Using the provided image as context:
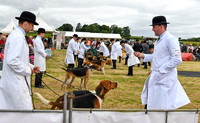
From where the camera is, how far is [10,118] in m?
2.14

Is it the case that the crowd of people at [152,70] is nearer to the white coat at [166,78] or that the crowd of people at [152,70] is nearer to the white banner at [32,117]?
the white coat at [166,78]

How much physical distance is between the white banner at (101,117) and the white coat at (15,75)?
0.66 meters

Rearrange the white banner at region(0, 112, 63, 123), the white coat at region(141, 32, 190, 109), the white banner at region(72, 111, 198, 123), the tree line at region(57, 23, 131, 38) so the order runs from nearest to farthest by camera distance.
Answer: the white banner at region(0, 112, 63, 123) < the white banner at region(72, 111, 198, 123) < the white coat at region(141, 32, 190, 109) < the tree line at region(57, 23, 131, 38)

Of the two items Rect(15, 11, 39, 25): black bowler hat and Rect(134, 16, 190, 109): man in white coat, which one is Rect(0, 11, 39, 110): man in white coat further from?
Rect(134, 16, 190, 109): man in white coat

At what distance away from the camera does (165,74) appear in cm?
338

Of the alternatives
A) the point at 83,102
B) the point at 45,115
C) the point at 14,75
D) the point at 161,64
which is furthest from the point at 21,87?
the point at 161,64

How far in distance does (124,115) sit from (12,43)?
183cm

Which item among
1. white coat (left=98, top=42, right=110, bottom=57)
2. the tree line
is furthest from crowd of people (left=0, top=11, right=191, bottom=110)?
the tree line

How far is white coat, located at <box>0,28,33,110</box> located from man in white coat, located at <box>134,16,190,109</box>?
218cm

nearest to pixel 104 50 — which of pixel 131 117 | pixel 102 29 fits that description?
pixel 131 117

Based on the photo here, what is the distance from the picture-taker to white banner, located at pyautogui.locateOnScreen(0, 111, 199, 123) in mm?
2154

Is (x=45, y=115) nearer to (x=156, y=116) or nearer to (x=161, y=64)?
(x=156, y=116)

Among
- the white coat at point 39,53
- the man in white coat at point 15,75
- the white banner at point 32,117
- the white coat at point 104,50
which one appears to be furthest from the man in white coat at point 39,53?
the white coat at point 104,50

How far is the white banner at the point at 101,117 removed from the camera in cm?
215
